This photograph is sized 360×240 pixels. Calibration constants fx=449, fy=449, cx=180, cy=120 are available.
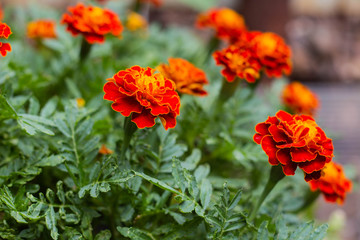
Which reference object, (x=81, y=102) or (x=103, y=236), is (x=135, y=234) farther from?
(x=81, y=102)

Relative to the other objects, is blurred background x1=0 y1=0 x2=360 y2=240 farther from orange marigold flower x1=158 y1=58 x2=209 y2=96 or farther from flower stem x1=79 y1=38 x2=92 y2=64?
orange marigold flower x1=158 y1=58 x2=209 y2=96

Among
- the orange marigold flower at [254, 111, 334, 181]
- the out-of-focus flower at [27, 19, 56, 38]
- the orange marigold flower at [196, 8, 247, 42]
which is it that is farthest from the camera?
the out-of-focus flower at [27, 19, 56, 38]

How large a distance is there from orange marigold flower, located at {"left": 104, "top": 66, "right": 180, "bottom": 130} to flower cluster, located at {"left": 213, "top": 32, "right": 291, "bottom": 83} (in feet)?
0.81

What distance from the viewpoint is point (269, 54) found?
1.00m

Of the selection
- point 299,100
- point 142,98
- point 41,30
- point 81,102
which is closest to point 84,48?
point 81,102

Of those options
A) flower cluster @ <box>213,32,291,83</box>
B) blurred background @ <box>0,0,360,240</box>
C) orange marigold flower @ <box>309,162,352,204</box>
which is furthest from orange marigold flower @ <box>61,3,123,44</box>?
blurred background @ <box>0,0,360,240</box>

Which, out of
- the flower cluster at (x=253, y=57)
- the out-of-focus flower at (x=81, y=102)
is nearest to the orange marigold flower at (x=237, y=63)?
the flower cluster at (x=253, y=57)

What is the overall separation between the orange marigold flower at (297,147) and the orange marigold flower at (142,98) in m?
0.16

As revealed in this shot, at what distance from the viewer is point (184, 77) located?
89 cm

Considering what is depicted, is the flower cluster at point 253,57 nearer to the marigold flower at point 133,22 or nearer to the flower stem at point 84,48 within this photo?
the flower stem at point 84,48

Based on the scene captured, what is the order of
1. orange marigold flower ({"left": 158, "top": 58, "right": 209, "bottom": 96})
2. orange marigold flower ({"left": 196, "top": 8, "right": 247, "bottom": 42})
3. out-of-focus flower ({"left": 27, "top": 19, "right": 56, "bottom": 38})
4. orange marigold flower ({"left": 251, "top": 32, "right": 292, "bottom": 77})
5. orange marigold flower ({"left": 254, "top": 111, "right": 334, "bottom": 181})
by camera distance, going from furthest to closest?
out-of-focus flower ({"left": 27, "top": 19, "right": 56, "bottom": 38}) → orange marigold flower ({"left": 196, "top": 8, "right": 247, "bottom": 42}) → orange marigold flower ({"left": 251, "top": 32, "right": 292, "bottom": 77}) → orange marigold flower ({"left": 158, "top": 58, "right": 209, "bottom": 96}) → orange marigold flower ({"left": 254, "top": 111, "right": 334, "bottom": 181})

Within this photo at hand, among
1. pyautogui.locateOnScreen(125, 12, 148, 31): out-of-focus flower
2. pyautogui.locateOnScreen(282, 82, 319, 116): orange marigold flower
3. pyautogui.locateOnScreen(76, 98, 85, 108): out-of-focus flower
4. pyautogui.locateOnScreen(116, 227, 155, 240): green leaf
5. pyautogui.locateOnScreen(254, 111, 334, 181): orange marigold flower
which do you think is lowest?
pyautogui.locateOnScreen(76, 98, 85, 108): out-of-focus flower

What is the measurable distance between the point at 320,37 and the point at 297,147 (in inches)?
125

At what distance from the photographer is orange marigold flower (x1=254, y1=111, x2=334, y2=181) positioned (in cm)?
70
